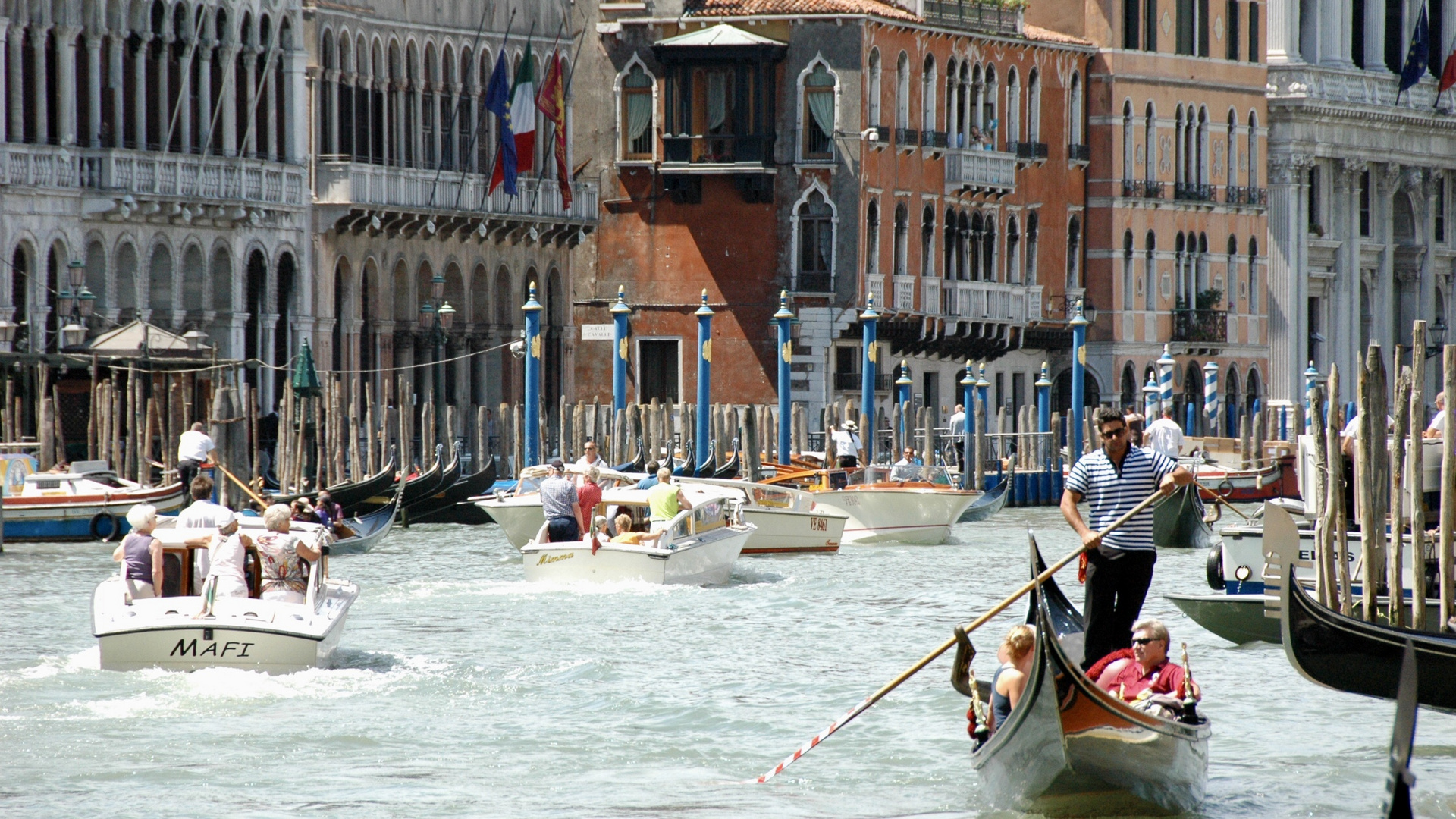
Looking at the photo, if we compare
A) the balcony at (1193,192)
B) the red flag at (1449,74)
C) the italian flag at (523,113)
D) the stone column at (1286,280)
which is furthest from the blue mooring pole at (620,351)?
the red flag at (1449,74)

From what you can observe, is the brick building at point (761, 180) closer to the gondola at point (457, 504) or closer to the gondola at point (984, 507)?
the gondola at point (984, 507)

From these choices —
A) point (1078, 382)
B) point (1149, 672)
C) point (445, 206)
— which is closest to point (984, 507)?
point (1078, 382)

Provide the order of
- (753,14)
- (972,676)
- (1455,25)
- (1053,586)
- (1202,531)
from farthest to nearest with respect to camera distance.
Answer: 1. (1455,25)
2. (753,14)
3. (1202,531)
4. (1053,586)
5. (972,676)

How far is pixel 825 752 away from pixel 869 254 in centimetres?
2682

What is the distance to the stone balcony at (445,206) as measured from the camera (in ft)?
116

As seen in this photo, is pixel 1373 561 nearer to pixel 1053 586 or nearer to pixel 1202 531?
pixel 1053 586

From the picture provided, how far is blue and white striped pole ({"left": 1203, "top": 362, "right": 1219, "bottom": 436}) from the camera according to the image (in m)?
46.3

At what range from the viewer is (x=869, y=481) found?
29.7 m

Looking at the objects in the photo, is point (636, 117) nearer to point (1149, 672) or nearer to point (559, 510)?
point (559, 510)

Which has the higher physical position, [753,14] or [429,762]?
[753,14]

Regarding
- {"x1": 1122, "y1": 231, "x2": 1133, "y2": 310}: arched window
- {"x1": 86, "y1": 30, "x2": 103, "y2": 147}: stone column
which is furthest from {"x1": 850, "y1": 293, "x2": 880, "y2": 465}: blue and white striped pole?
{"x1": 1122, "y1": 231, "x2": 1133, "y2": 310}: arched window

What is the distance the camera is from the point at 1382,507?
50.9 feet

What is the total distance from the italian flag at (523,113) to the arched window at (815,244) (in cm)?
481

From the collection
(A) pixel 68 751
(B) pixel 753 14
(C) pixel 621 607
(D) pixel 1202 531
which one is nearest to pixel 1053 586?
(A) pixel 68 751
